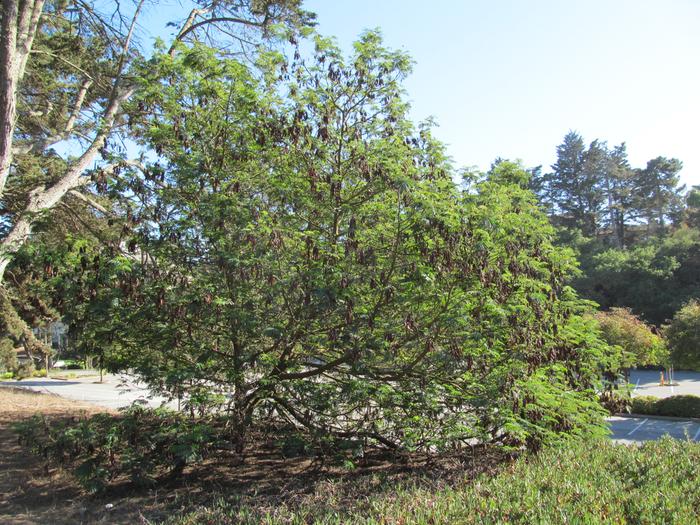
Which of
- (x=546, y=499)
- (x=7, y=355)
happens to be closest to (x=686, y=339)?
(x=546, y=499)

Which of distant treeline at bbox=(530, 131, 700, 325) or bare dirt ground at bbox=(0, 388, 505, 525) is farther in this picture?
distant treeline at bbox=(530, 131, 700, 325)

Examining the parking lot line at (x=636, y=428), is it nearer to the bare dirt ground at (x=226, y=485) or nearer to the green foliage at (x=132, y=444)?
the bare dirt ground at (x=226, y=485)

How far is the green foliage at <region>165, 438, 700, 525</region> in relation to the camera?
350cm

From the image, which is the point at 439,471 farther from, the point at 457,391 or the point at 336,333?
the point at 336,333

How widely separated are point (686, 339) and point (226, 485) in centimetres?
1782

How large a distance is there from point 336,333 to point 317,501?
1818 millimetres

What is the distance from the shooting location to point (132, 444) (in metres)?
6.12

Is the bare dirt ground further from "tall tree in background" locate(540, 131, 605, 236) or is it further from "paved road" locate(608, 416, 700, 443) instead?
"tall tree in background" locate(540, 131, 605, 236)

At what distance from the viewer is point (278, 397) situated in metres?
6.49

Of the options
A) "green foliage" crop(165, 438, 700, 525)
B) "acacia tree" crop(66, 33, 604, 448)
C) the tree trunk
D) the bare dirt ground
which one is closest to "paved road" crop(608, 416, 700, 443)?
"acacia tree" crop(66, 33, 604, 448)

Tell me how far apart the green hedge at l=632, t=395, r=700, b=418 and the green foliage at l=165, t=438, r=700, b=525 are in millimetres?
13957

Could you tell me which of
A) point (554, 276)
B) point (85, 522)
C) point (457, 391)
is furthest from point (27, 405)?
point (554, 276)

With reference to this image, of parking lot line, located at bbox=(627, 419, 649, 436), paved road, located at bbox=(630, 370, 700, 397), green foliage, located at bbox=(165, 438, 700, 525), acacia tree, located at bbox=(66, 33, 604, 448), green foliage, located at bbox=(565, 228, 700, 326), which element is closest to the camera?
green foliage, located at bbox=(165, 438, 700, 525)

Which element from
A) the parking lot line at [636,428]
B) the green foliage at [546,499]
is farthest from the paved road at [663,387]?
the green foliage at [546,499]
